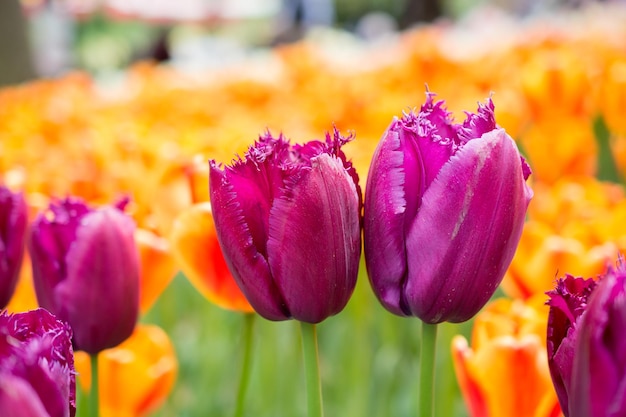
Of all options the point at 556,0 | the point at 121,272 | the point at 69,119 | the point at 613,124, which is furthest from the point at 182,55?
the point at 121,272

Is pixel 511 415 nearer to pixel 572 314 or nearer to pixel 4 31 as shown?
pixel 572 314

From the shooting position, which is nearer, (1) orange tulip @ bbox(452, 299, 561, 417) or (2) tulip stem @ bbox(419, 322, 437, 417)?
(2) tulip stem @ bbox(419, 322, 437, 417)

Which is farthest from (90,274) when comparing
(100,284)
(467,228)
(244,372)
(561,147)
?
(561,147)

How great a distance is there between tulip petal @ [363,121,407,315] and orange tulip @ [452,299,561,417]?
6.3 inches

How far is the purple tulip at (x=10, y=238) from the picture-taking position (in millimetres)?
513

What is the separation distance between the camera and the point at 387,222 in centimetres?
41

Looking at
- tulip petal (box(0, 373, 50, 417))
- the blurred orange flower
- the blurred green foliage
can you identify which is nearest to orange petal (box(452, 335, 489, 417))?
the blurred orange flower

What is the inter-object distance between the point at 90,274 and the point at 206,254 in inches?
3.8

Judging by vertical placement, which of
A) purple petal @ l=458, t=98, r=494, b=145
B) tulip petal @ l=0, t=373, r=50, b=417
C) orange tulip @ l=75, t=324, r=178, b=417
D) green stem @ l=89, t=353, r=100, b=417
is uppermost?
purple petal @ l=458, t=98, r=494, b=145

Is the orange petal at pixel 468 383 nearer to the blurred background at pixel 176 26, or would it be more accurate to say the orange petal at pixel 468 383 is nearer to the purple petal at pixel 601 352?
the purple petal at pixel 601 352

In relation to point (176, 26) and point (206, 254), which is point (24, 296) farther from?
point (176, 26)

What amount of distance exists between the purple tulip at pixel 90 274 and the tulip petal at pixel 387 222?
173mm

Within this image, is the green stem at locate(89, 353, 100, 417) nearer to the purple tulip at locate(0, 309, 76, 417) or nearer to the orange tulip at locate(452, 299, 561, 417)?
the purple tulip at locate(0, 309, 76, 417)

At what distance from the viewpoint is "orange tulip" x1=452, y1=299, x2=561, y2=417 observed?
545mm
